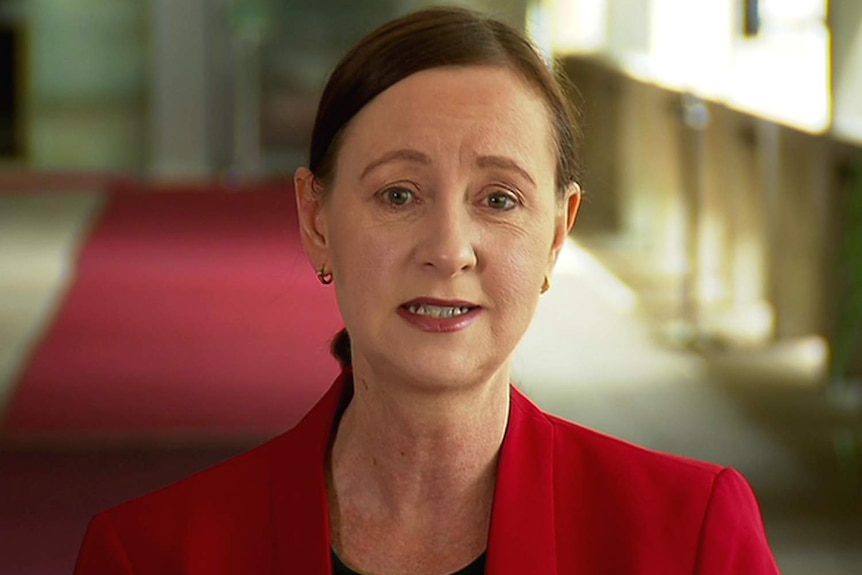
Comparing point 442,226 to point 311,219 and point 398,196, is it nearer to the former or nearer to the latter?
point 398,196

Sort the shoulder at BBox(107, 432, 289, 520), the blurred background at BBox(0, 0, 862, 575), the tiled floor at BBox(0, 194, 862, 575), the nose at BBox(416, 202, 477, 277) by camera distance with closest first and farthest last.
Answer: the nose at BBox(416, 202, 477, 277), the shoulder at BBox(107, 432, 289, 520), the tiled floor at BBox(0, 194, 862, 575), the blurred background at BBox(0, 0, 862, 575)

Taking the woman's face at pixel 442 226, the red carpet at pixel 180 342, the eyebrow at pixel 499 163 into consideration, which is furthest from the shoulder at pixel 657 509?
the red carpet at pixel 180 342

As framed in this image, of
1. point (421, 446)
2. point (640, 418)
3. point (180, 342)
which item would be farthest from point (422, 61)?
point (180, 342)

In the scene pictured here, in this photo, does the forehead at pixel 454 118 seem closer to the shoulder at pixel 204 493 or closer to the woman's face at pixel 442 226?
the woman's face at pixel 442 226

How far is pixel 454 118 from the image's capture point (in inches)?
46.8

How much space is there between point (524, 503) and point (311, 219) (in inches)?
11.5

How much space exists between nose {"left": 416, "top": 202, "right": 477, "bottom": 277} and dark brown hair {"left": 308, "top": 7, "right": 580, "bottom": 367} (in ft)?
0.38

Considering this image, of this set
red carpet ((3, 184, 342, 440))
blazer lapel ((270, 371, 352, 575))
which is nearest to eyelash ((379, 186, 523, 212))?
blazer lapel ((270, 371, 352, 575))

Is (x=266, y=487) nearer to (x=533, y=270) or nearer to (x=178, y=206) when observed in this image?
(x=533, y=270)

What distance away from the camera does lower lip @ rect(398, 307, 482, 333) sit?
1165mm

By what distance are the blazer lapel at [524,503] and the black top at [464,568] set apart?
32mm

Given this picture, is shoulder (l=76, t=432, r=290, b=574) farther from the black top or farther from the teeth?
the teeth

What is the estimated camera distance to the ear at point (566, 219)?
4.20 feet

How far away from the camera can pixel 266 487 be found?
1.28 metres
